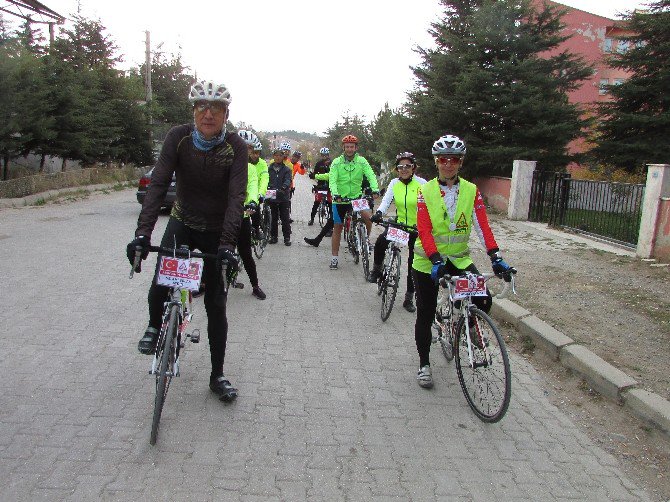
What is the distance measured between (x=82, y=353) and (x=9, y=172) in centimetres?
1761

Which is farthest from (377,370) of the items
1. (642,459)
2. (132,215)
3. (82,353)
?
(132,215)

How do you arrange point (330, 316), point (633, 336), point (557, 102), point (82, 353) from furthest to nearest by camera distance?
point (557, 102)
point (330, 316)
point (633, 336)
point (82, 353)

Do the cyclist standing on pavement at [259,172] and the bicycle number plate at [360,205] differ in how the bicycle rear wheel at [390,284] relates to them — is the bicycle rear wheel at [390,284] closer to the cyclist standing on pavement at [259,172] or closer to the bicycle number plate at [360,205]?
the bicycle number plate at [360,205]

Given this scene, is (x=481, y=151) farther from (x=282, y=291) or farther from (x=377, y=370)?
(x=377, y=370)

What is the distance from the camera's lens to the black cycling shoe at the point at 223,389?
4.01 meters

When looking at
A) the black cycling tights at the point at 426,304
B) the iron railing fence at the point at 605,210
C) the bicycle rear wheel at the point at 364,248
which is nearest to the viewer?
the black cycling tights at the point at 426,304

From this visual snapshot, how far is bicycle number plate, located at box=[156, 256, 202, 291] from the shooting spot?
11.8 feet

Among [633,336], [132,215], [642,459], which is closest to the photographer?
[642,459]

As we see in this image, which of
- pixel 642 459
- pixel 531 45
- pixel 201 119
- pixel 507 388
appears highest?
pixel 531 45

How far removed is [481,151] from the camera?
19031 mm

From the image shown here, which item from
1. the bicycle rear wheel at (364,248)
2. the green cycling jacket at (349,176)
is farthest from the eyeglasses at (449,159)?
→ the green cycling jacket at (349,176)

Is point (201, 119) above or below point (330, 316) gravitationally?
above

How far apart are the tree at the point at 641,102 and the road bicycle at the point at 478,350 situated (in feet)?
59.0

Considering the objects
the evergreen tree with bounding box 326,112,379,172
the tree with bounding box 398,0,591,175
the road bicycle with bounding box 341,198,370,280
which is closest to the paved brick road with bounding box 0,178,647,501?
the road bicycle with bounding box 341,198,370,280
